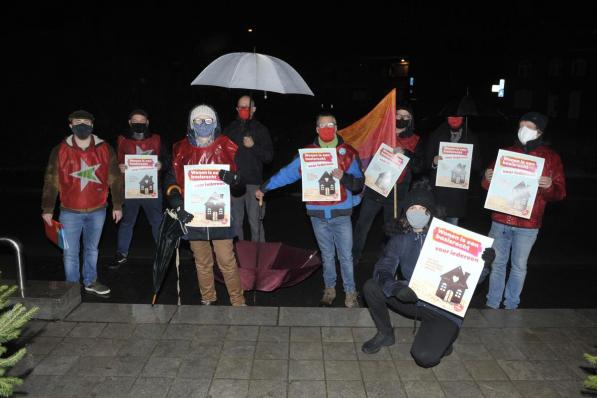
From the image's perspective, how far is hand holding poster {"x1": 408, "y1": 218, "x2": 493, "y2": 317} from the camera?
4.07 m

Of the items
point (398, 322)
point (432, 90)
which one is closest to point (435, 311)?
point (398, 322)

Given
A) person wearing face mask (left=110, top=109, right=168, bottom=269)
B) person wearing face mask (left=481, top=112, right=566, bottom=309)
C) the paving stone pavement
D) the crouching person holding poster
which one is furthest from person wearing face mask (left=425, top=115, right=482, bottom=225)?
person wearing face mask (left=110, top=109, right=168, bottom=269)

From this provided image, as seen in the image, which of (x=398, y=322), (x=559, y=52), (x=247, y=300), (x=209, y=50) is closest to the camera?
(x=398, y=322)

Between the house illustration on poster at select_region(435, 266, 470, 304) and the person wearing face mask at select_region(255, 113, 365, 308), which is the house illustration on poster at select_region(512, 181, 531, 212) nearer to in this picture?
the house illustration on poster at select_region(435, 266, 470, 304)

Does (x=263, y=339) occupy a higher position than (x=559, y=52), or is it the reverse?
(x=559, y=52)

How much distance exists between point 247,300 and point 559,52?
53323 millimetres

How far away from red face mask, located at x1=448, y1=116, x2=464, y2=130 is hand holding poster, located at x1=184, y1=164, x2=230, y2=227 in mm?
2725

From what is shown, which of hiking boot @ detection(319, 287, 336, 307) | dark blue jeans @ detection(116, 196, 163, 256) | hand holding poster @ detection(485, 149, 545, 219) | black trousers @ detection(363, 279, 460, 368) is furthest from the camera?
dark blue jeans @ detection(116, 196, 163, 256)

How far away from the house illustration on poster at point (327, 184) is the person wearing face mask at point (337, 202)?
75mm

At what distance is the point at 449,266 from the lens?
4.13 meters

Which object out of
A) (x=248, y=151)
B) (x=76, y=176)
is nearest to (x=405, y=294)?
(x=248, y=151)

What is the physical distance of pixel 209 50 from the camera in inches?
972

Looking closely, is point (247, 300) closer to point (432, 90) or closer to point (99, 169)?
point (99, 169)

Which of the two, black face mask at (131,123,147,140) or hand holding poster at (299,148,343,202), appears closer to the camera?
hand holding poster at (299,148,343,202)
